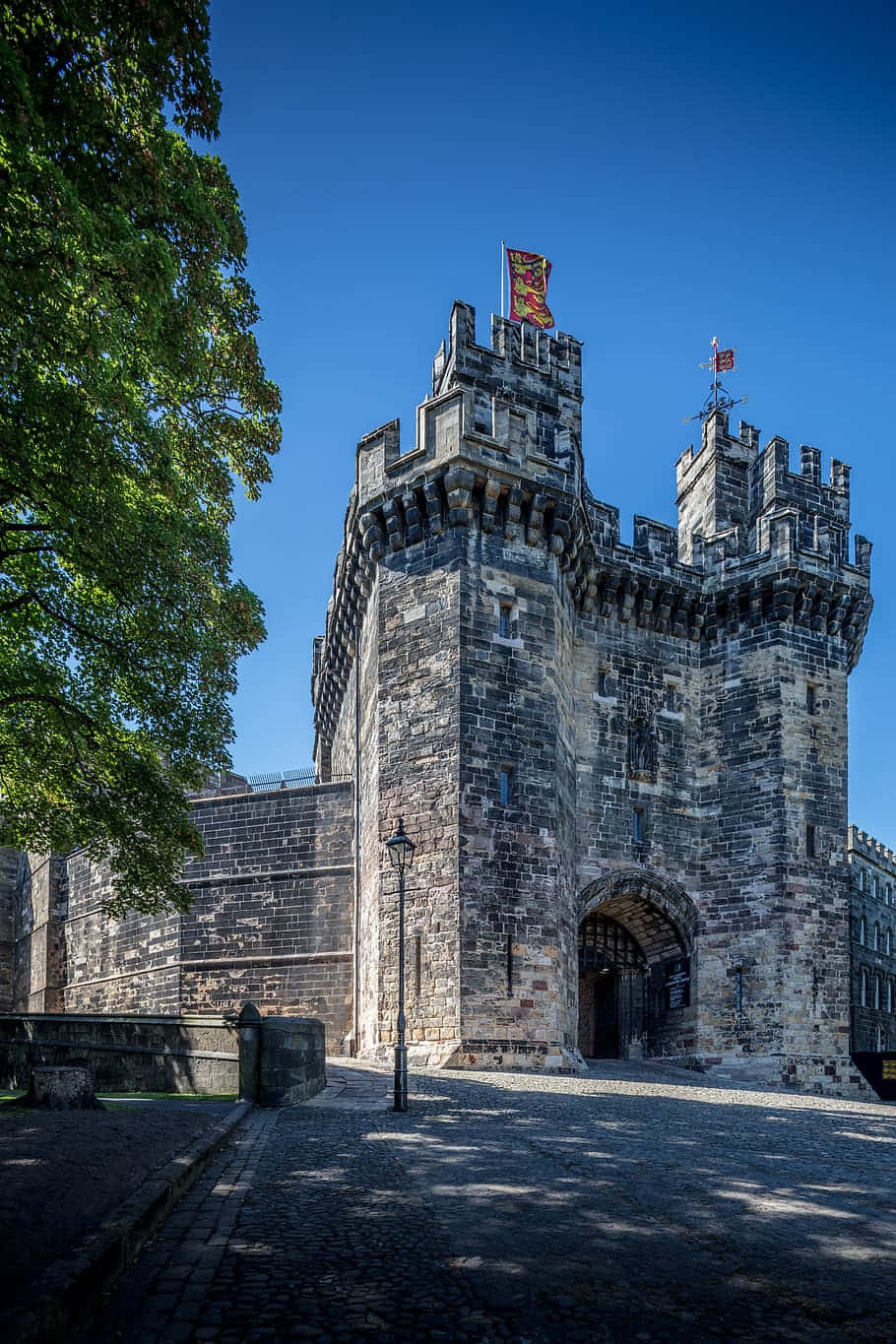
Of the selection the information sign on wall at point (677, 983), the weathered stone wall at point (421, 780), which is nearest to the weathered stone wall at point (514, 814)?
the weathered stone wall at point (421, 780)

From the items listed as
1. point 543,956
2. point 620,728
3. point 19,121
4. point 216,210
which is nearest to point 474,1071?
point 543,956

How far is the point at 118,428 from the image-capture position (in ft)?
36.6

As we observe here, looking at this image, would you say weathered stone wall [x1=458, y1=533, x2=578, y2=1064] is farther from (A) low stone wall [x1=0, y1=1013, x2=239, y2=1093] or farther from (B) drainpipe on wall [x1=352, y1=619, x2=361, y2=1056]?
(A) low stone wall [x1=0, y1=1013, x2=239, y2=1093]

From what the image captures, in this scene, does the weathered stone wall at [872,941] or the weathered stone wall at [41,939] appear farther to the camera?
the weathered stone wall at [872,941]

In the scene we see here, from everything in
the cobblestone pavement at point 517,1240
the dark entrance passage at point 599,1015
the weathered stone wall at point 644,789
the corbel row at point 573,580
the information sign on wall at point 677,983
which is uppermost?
the corbel row at point 573,580

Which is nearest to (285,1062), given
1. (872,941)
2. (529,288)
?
(529,288)

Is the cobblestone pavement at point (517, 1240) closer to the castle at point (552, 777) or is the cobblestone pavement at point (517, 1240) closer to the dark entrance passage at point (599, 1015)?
the castle at point (552, 777)

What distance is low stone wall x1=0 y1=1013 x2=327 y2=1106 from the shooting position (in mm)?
12680

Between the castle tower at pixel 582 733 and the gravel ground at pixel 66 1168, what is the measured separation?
9007 mm

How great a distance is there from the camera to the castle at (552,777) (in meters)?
19.5

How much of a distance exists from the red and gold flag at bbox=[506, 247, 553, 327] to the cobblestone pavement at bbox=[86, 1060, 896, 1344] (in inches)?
771

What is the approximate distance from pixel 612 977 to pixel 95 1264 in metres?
23.7

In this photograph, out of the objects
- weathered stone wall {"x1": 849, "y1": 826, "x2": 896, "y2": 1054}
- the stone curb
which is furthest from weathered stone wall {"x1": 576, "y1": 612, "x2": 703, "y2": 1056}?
the stone curb

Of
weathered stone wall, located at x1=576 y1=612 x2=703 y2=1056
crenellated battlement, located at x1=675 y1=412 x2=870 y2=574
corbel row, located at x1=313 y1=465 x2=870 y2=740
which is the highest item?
crenellated battlement, located at x1=675 y1=412 x2=870 y2=574
